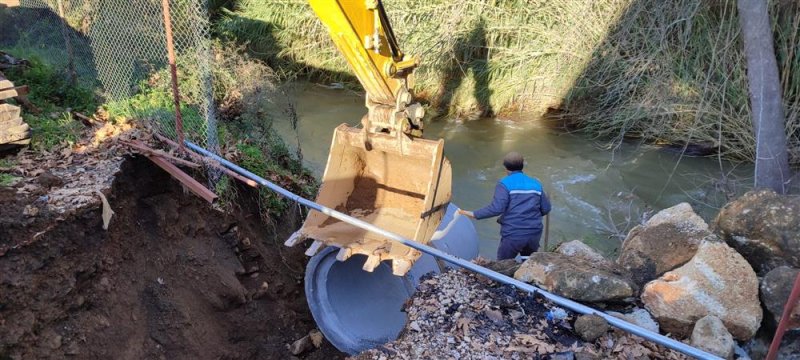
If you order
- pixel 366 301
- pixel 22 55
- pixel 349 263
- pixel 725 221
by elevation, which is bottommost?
pixel 366 301

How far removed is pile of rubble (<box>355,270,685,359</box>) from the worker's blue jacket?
49.7 inches

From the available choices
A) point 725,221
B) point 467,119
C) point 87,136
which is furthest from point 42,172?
point 467,119

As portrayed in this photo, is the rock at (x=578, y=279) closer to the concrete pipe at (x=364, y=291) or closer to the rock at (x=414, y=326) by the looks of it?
the rock at (x=414, y=326)

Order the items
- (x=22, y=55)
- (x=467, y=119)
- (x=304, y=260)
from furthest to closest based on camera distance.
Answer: (x=467, y=119)
(x=22, y=55)
(x=304, y=260)

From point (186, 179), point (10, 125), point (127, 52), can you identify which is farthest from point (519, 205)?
point (127, 52)

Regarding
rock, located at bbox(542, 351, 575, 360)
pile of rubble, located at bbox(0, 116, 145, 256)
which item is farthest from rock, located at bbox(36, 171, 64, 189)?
rock, located at bbox(542, 351, 575, 360)

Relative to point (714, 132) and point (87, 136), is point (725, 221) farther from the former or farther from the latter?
point (87, 136)

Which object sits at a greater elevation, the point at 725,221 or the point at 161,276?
the point at 725,221

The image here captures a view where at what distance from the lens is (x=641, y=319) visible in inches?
142

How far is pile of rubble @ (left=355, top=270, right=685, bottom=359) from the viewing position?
341 cm

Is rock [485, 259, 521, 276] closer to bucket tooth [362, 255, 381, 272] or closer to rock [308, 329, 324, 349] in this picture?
bucket tooth [362, 255, 381, 272]

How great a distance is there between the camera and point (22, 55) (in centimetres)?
771

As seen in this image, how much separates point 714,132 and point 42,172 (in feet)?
29.9

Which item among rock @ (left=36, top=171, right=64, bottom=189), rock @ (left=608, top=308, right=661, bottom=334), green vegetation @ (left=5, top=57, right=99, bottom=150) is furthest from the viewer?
green vegetation @ (left=5, top=57, right=99, bottom=150)
